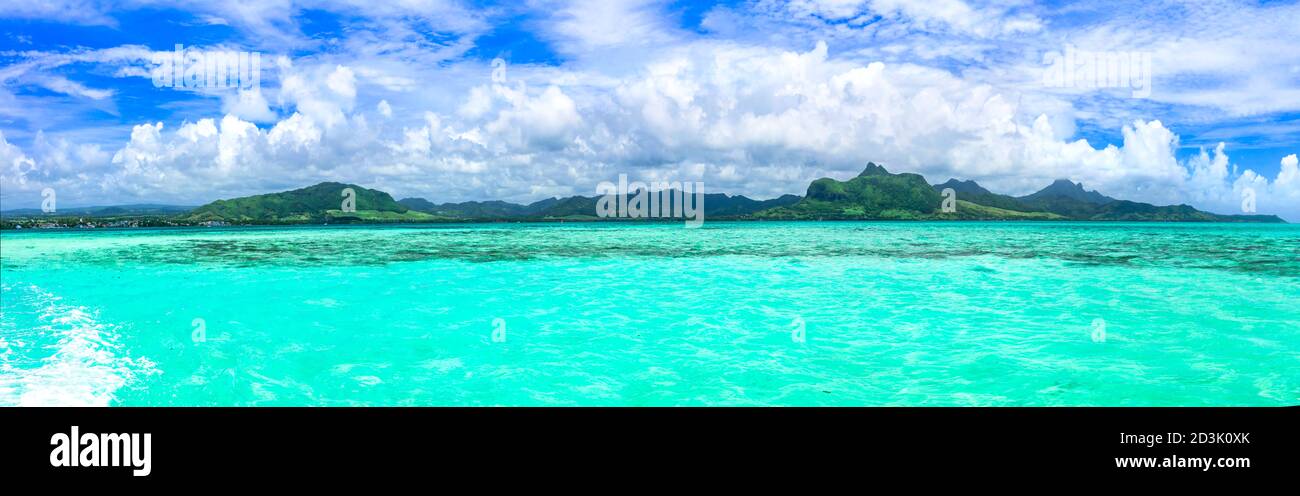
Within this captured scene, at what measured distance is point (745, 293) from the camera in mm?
25828

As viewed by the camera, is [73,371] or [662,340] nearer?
[73,371]

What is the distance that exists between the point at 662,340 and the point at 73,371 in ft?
42.2

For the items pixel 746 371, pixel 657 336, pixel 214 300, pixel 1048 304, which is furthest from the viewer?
pixel 214 300

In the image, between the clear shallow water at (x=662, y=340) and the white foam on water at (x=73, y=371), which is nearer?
the white foam on water at (x=73, y=371)

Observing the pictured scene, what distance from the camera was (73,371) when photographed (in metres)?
13.4

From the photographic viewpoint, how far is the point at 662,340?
1683 cm

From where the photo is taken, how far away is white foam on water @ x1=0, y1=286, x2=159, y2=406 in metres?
11.8

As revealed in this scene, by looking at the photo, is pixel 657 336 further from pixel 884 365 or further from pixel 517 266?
pixel 517 266

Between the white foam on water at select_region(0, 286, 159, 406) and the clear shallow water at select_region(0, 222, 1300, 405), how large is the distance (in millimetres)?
64

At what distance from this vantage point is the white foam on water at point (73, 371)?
11.8 m

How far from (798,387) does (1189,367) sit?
8.77 m

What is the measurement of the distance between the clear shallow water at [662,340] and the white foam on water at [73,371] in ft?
0.21

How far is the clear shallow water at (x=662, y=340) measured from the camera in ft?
40.6
